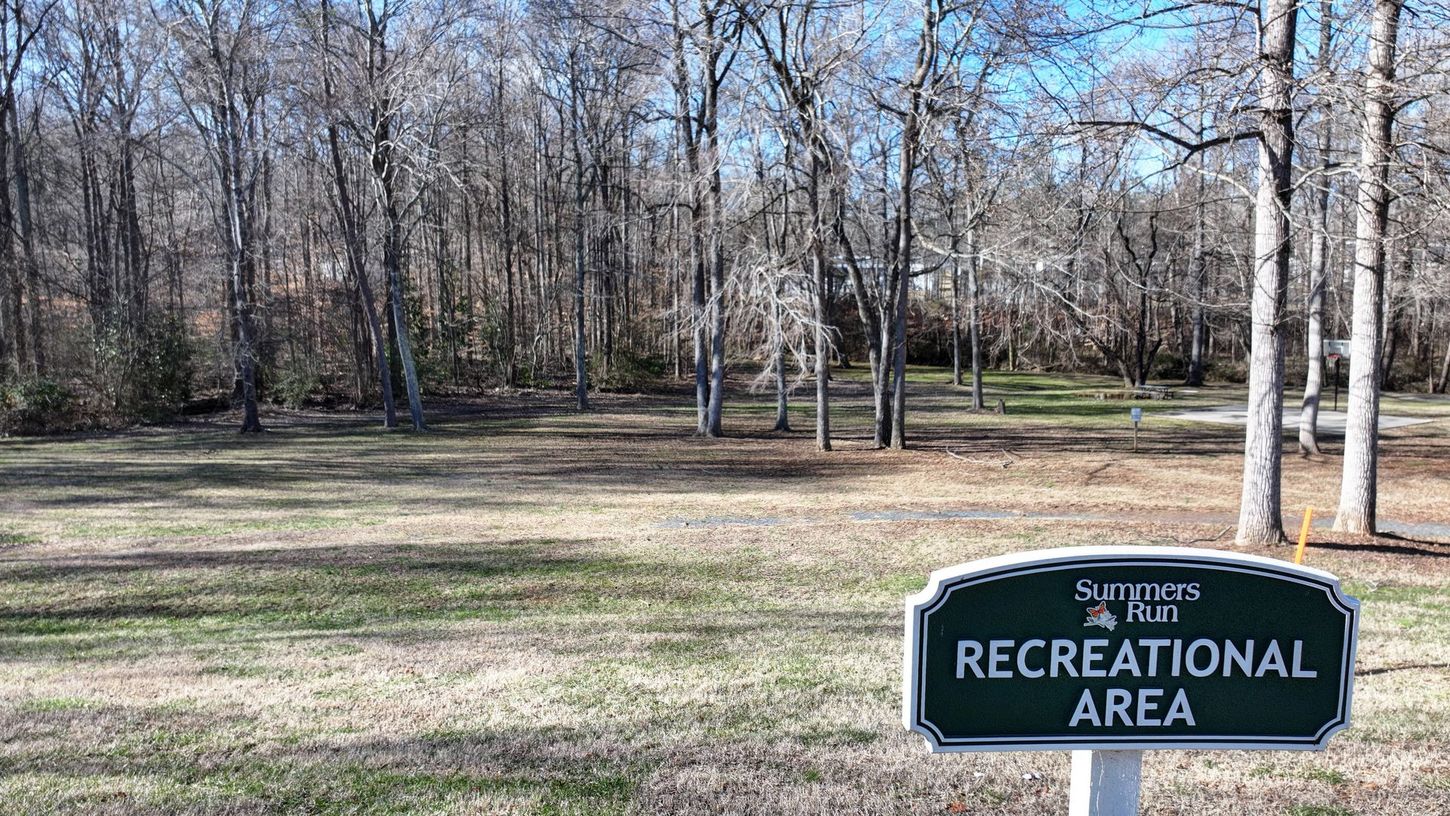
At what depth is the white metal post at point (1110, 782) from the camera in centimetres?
242

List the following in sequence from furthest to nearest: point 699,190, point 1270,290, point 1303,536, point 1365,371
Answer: point 699,190 < point 1365,371 < point 1270,290 < point 1303,536

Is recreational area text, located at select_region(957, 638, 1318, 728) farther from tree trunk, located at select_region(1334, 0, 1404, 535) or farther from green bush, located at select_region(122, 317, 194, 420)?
green bush, located at select_region(122, 317, 194, 420)

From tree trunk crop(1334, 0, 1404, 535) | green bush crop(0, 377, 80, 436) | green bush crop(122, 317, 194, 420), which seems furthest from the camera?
green bush crop(122, 317, 194, 420)

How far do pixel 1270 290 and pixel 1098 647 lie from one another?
871 cm

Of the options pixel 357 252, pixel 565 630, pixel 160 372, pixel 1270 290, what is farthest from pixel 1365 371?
pixel 160 372

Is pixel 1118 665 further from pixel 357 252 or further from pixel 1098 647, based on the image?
pixel 357 252

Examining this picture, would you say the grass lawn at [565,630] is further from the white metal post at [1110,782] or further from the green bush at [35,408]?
the green bush at [35,408]

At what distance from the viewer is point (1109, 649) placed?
2293 millimetres

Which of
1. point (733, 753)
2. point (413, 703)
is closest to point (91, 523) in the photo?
point (413, 703)

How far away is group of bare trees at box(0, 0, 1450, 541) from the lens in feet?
31.1

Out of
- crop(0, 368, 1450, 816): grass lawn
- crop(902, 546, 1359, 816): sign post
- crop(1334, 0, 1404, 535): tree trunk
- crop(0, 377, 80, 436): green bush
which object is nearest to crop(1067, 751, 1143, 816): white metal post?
crop(902, 546, 1359, 816): sign post

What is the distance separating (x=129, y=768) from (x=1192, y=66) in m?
9.19

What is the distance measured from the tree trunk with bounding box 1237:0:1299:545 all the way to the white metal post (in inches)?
307

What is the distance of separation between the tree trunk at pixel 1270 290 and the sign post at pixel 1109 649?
7.60 m
